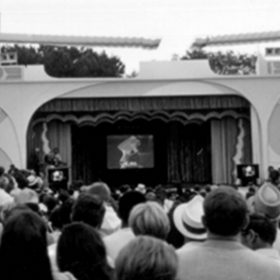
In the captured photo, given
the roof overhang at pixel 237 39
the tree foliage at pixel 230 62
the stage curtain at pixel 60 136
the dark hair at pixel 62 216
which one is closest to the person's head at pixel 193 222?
the dark hair at pixel 62 216

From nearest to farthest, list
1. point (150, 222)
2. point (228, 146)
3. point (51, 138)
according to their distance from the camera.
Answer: point (150, 222) → point (51, 138) → point (228, 146)

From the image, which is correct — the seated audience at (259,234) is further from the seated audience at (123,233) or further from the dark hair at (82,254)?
the dark hair at (82,254)

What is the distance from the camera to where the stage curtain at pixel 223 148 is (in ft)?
69.7

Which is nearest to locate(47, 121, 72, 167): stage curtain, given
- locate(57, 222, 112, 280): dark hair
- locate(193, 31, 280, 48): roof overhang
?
locate(193, 31, 280, 48): roof overhang

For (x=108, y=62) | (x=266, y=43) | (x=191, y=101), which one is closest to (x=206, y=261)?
(x=191, y=101)

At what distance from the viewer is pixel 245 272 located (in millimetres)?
2883

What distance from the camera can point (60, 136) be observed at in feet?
68.6

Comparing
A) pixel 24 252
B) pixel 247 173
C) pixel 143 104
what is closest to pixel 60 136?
pixel 143 104

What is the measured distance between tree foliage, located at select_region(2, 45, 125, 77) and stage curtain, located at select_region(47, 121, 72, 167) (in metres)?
28.2

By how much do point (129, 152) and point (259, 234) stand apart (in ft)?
59.4

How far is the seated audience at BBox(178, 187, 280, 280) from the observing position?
9.49 feet

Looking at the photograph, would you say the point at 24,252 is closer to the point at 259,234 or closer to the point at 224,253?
the point at 224,253

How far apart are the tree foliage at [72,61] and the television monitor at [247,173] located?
102 ft

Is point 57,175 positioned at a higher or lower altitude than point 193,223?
lower
